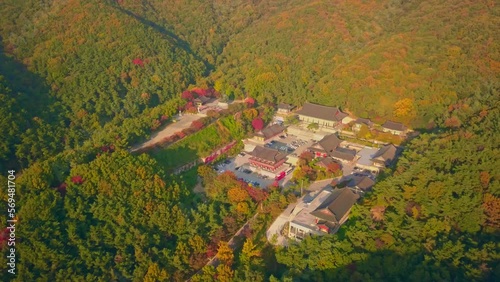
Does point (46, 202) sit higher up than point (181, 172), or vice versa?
point (46, 202)

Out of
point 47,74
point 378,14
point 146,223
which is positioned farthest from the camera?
point 378,14

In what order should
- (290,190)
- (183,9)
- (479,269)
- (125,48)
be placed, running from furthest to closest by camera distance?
(183,9) → (125,48) → (290,190) → (479,269)

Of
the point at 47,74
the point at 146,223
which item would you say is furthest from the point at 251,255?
the point at 47,74

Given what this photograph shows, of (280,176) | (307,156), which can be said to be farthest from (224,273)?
(307,156)

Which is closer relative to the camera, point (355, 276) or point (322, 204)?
point (355, 276)

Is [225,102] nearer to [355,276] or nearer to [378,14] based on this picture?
[378,14]

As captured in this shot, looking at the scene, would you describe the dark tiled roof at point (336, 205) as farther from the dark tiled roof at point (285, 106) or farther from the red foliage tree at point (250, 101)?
the red foliage tree at point (250, 101)

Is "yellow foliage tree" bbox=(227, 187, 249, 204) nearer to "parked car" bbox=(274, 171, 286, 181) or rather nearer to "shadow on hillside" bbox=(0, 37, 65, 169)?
"parked car" bbox=(274, 171, 286, 181)
